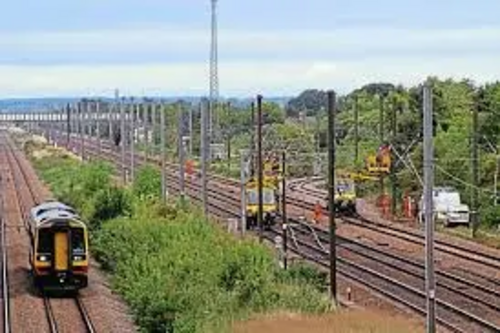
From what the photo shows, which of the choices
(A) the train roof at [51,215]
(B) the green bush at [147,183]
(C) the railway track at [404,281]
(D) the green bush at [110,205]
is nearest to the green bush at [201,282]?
(A) the train roof at [51,215]

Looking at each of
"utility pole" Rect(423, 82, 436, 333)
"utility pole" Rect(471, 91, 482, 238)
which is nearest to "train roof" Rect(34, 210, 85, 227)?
"utility pole" Rect(471, 91, 482, 238)

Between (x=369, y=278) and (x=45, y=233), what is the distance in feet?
34.1

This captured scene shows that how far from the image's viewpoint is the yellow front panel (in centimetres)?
3753

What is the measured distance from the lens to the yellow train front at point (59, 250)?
123ft

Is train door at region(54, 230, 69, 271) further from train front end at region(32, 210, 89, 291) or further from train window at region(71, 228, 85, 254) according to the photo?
train window at region(71, 228, 85, 254)

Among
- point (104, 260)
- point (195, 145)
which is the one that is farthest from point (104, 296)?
point (195, 145)

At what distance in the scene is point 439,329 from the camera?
30.0 metres

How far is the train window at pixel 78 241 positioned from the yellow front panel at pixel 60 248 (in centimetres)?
21

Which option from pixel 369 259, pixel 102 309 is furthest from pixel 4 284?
pixel 369 259

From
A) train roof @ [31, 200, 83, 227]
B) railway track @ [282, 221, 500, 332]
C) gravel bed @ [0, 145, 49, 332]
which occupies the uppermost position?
train roof @ [31, 200, 83, 227]

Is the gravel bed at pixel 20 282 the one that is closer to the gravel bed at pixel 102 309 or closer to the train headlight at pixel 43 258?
the gravel bed at pixel 102 309

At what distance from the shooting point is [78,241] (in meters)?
37.8

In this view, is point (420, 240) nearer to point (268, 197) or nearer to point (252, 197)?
point (252, 197)

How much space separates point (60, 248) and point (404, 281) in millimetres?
10664
